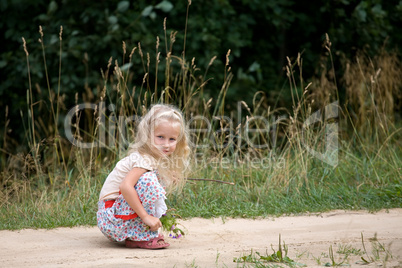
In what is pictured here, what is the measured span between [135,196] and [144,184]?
98mm

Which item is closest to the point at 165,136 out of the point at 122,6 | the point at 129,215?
the point at 129,215

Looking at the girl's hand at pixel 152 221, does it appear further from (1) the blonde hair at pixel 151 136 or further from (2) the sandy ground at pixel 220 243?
(1) the blonde hair at pixel 151 136

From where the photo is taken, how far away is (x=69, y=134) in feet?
22.5

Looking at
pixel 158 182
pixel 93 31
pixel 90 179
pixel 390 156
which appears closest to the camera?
pixel 158 182

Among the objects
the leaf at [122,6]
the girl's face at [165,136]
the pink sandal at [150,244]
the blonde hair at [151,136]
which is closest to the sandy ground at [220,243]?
the pink sandal at [150,244]

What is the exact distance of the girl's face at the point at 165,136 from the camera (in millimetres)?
3461

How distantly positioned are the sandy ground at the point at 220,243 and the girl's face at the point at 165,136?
63 centimetres

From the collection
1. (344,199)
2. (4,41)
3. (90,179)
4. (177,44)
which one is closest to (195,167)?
(90,179)

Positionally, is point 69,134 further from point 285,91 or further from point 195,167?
point 285,91

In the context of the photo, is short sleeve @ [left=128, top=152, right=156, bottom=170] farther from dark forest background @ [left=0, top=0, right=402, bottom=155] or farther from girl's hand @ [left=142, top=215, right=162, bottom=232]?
dark forest background @ [left=0, top=0, right=402, bottom=155]

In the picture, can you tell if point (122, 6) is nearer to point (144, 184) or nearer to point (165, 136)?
point (165, 136)

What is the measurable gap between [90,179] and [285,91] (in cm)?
432

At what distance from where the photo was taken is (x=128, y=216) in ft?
11.1

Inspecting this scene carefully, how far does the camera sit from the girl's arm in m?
3.27
